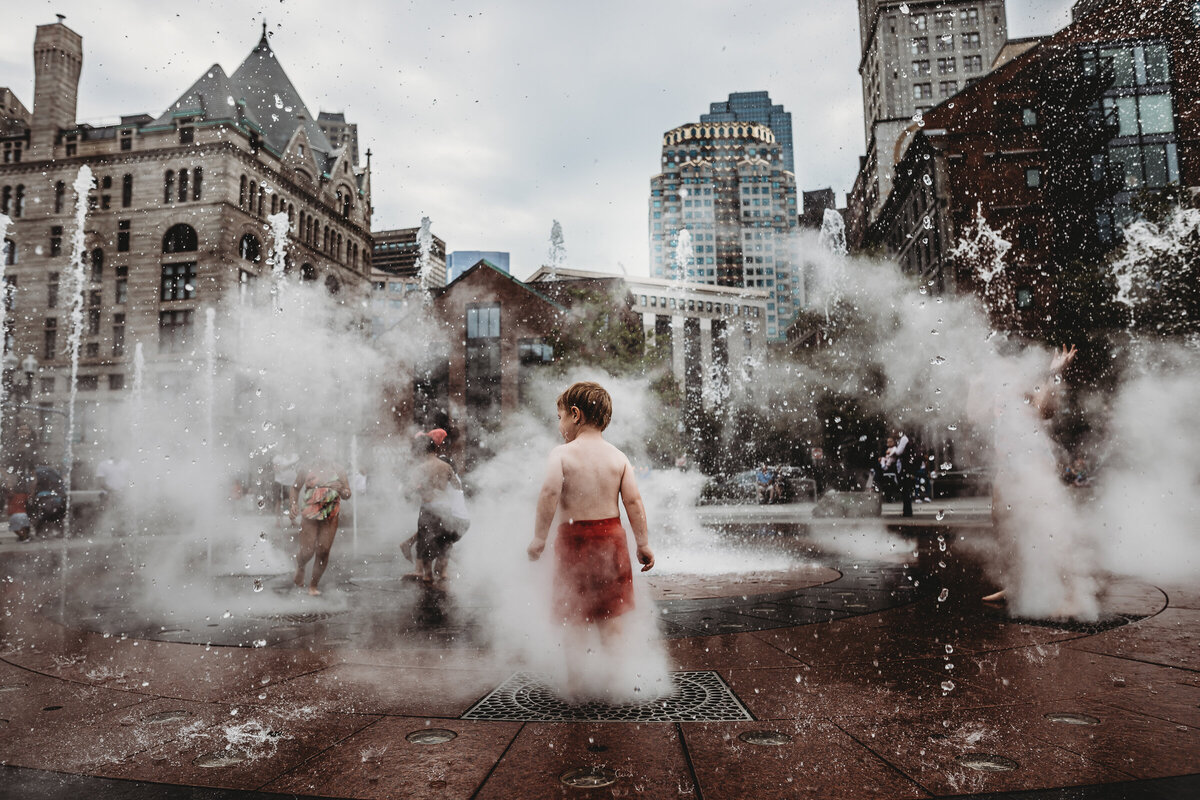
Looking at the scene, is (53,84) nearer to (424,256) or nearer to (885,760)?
(885,760)

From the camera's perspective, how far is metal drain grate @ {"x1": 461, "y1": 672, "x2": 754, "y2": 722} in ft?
8.98

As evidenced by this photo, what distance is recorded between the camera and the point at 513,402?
36.1 metres

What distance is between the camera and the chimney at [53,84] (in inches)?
765

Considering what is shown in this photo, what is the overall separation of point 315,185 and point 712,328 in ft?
226

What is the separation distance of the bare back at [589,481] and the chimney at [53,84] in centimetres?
2500

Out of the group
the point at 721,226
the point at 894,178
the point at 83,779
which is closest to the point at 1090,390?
the point at 894,178

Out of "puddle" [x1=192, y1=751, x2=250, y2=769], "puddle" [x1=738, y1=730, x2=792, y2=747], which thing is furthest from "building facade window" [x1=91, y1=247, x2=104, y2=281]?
"puddle" [x1=738, y1=730, x2=792, y2=747]

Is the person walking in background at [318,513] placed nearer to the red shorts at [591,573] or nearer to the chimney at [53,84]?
the red shorts at [591,573]

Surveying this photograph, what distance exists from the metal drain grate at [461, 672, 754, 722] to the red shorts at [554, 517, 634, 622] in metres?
0.38

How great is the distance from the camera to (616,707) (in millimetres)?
2893

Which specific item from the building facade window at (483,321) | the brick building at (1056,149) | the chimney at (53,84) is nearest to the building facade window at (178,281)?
the chimney at (53,84)

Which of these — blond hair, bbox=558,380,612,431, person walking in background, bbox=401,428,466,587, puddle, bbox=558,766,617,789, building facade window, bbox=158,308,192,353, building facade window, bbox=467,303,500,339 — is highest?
building facade window, bbox=467,303,500,339

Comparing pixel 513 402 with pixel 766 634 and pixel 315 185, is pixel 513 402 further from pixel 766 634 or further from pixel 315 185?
pixel 766 634

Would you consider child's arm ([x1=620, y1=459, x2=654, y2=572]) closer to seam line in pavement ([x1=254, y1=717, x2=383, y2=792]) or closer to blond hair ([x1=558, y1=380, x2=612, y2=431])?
blond hair ([x1=558, y1=380, x2=612, y2=431])
